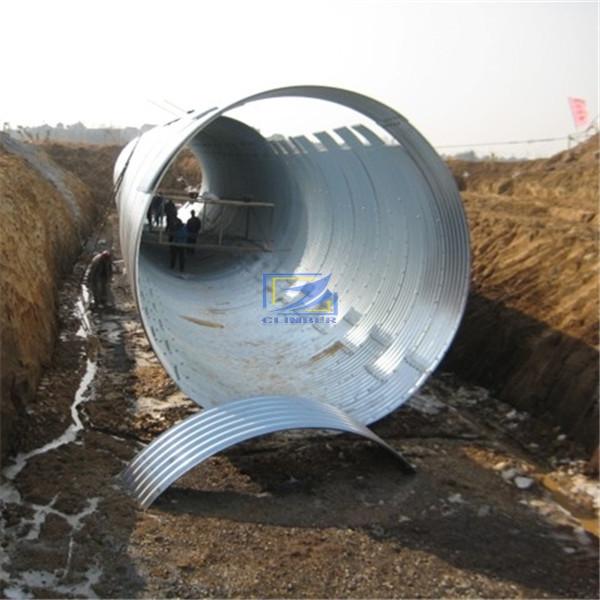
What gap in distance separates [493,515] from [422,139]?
4010 mm

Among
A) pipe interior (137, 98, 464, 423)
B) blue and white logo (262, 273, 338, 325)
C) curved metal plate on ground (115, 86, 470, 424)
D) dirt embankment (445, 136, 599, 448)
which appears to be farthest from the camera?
blue and white logo (262, 273, 338, 325)

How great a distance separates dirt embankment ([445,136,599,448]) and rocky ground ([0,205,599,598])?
0.44 m

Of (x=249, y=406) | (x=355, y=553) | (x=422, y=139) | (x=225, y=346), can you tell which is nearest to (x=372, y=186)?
(x=422, y=139)

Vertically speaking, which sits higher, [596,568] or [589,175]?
[589,175]

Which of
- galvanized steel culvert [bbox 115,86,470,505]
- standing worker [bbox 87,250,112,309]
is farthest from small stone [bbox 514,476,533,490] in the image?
standing worker [bbox 87,250,112,309]

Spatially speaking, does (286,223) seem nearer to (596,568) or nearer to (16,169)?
(16,169)

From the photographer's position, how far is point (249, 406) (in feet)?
21.0

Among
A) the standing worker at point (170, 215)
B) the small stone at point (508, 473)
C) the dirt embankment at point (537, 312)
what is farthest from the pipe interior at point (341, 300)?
the standing worker at point (170, 215)

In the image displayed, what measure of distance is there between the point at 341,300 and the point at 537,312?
9.27ft

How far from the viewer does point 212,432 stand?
19.9 ft

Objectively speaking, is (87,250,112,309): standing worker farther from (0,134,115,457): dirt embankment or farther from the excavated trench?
the excavated trench

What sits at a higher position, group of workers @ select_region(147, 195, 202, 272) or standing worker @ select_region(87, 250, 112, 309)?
group of workers @ select_region(147, 195, 202, 272)

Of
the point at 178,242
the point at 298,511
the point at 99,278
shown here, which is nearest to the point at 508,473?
the point at 298,511

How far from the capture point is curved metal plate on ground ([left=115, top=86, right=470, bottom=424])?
7414 millimetres
